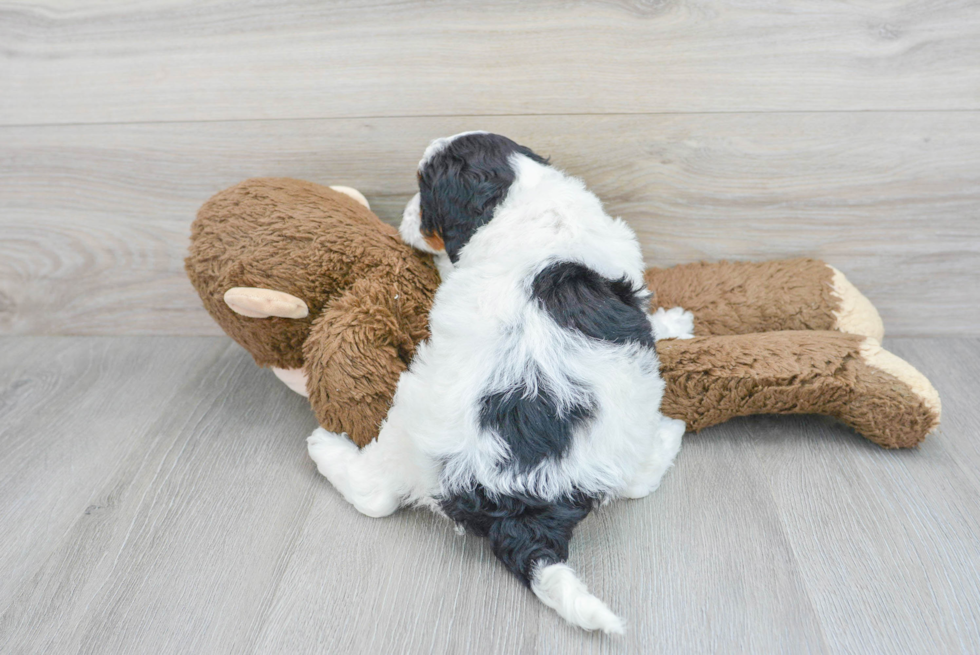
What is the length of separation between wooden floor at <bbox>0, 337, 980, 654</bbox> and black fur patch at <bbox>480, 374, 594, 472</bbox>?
0.18 m

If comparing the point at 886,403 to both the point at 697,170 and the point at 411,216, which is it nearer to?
the point at 697,170

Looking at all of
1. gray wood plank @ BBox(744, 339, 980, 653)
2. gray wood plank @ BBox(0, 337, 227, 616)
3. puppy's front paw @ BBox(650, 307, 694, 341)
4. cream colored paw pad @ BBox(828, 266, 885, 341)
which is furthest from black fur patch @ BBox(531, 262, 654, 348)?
gray wood plank @ BBox(0, 337, 227, 616)

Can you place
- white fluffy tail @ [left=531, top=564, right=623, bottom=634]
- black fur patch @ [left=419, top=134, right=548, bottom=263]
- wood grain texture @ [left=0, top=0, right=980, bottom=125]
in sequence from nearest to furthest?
white fluffy tail @ [left=531, top=564, right=623, bottom=634] → black fur patch @ [left=419, top=134, right=548, bottom=263] → wood grain texture @ [left=0, top=0, right=980, bottom=125]

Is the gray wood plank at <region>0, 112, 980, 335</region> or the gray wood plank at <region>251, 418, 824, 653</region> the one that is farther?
the gray wood plank at <region>0, 112, 980, 335</region>

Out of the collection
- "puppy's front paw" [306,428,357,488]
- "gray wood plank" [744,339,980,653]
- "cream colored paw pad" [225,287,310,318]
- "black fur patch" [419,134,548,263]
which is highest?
"black fur patch" [419,134,548,263]

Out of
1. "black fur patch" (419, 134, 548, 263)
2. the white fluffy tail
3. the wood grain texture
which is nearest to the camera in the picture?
the white fluffy tail

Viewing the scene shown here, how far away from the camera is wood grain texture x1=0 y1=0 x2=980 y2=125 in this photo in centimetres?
109

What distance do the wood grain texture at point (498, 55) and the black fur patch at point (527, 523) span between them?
67 centimetres

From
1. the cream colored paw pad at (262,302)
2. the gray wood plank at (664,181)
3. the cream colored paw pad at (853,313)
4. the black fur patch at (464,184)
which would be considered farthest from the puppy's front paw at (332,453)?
the cream colored paw pad at (853,313)

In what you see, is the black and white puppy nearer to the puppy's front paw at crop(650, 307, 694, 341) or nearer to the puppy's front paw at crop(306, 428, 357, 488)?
the puppy's front paw at crop(306, 428, 357, 488)

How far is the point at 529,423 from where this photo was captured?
81 cm

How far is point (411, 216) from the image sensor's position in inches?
41.2

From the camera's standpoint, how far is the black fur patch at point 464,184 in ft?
3.02

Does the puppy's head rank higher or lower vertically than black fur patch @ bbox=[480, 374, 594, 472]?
higher
